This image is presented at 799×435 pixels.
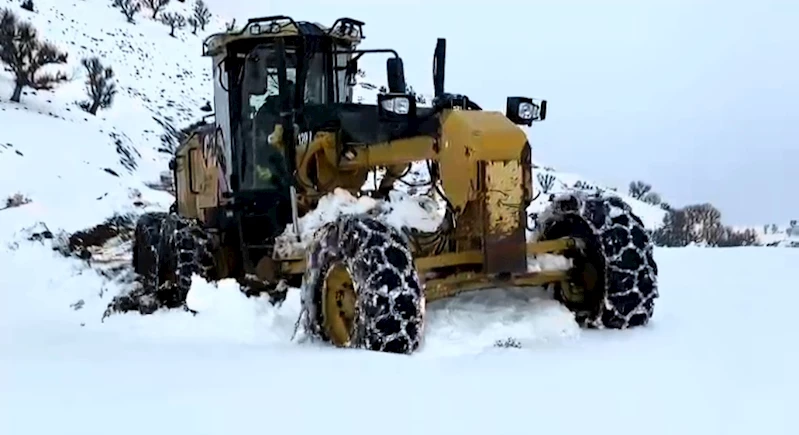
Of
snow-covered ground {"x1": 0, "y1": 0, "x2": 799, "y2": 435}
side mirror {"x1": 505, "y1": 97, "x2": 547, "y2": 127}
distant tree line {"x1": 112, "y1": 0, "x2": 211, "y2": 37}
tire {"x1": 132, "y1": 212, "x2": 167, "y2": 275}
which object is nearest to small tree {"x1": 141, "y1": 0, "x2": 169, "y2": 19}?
distant tree line {"x1": 112, "y1": 0, "x2": 211, "y2": 37}

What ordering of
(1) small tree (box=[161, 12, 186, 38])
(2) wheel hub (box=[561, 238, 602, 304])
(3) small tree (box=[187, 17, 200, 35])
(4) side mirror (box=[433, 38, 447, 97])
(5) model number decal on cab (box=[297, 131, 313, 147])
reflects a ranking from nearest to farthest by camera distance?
1. (2) wheel hub (box=[561, 238, 602, 304])
2. (4) side mirror (box=[433, 38, 447, 97])
3. (5) model number decal on cab (box=[297, 131, 313, 147])
4. (1) small tree (box=[161, 12, 186, 38])
5. (3) small tree (box=[187, 17, 200, 35])

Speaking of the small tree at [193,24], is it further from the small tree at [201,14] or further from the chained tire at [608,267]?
the chained tire at [608,267]

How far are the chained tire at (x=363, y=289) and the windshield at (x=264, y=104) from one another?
2078 millimetres

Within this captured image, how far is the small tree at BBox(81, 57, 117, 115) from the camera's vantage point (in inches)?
1137

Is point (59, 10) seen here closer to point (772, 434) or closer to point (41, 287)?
point (41, 287)

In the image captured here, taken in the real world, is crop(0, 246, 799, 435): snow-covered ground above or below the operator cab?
below

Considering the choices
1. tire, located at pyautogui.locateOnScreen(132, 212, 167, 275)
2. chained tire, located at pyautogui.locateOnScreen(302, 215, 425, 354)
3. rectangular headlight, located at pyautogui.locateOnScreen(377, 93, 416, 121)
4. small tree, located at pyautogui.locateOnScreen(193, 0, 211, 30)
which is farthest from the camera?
small tree, located at pyautogui.locateOnScreen(193, 0, 211, 30)

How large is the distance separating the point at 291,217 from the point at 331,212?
83cm

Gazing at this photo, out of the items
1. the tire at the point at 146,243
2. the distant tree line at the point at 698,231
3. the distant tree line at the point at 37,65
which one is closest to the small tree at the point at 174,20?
the distant tree line at the point at 37,65

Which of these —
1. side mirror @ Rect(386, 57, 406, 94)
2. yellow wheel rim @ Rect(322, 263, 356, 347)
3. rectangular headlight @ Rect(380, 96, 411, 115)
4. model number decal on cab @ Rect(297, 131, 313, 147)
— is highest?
side mirror @ Rect(386, 57, 406, 94)

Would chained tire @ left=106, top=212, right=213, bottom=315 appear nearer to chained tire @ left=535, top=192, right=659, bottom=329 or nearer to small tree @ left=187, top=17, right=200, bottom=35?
chained tire @ left=535, top=192, right=659, bottom=329

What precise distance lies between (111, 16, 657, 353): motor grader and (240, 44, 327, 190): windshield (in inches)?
0.6

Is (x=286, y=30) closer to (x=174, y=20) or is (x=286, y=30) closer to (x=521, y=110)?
(x=521, y=110)

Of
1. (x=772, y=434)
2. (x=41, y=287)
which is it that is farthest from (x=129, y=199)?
(x=772, y=434)
